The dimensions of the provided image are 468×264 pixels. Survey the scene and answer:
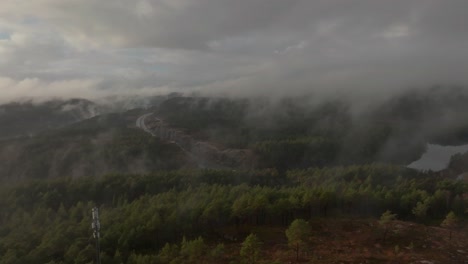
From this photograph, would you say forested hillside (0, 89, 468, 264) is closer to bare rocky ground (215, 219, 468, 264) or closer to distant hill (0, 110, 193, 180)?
bare rocky ground (215, 219, 468, 264)

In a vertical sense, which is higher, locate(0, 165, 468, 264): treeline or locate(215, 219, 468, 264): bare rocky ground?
locate(0, 165, 468, 264): treeline

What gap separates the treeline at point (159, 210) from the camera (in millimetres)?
68938

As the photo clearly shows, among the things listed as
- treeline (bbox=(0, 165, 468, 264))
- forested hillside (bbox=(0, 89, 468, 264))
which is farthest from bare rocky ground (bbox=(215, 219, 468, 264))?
treeline (bbox=(0, 165, 468, 264))

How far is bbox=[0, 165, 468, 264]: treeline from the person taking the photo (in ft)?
226

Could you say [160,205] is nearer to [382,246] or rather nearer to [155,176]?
[155,176]

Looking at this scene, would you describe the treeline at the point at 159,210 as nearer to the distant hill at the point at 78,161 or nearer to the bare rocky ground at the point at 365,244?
the bare rocky ground at the point at 365,244

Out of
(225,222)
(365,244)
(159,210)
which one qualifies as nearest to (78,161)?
(159,210)

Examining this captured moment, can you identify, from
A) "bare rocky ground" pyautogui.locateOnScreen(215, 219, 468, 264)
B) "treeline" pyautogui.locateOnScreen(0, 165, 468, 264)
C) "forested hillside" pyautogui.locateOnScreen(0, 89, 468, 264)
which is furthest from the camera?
"bare rocky ground" pyautogui.locateOnScreen(215, 219, 468, 264)

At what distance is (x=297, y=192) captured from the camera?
339 ft

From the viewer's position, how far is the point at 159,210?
86875 millimetres

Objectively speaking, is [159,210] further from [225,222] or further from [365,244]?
[365,244]

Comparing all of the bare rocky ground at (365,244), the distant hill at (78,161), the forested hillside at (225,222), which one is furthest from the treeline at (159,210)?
the distant hill at (78,161)

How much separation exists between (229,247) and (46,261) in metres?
37.1

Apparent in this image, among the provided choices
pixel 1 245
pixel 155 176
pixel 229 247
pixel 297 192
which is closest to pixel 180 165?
pixel 155 176
